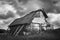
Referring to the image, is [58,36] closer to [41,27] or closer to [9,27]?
[41,27]

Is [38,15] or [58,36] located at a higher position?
[38,15]

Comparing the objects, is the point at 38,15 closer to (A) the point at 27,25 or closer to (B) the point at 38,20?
(B) the point at 38,20

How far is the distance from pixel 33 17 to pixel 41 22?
4.89 feet

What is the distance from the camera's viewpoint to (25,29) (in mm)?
12539

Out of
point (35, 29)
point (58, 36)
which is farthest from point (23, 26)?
point (58, 36)

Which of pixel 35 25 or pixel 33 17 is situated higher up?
pixel 33 17

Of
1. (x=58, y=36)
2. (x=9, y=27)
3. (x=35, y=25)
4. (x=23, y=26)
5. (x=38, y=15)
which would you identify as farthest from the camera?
(x=9, y=27)

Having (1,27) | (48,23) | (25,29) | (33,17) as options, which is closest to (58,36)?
(25,29)

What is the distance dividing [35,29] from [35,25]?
2.08 feet

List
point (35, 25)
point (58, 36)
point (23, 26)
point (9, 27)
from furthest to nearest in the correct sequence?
point (9, 27) < point (35, 25) < point (23, 26) < point (58, 36)

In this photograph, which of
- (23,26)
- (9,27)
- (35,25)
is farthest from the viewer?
(9,27)

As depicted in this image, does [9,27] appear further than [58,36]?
Yes

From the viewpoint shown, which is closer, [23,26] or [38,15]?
[23,26]

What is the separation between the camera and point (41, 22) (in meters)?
14.2
